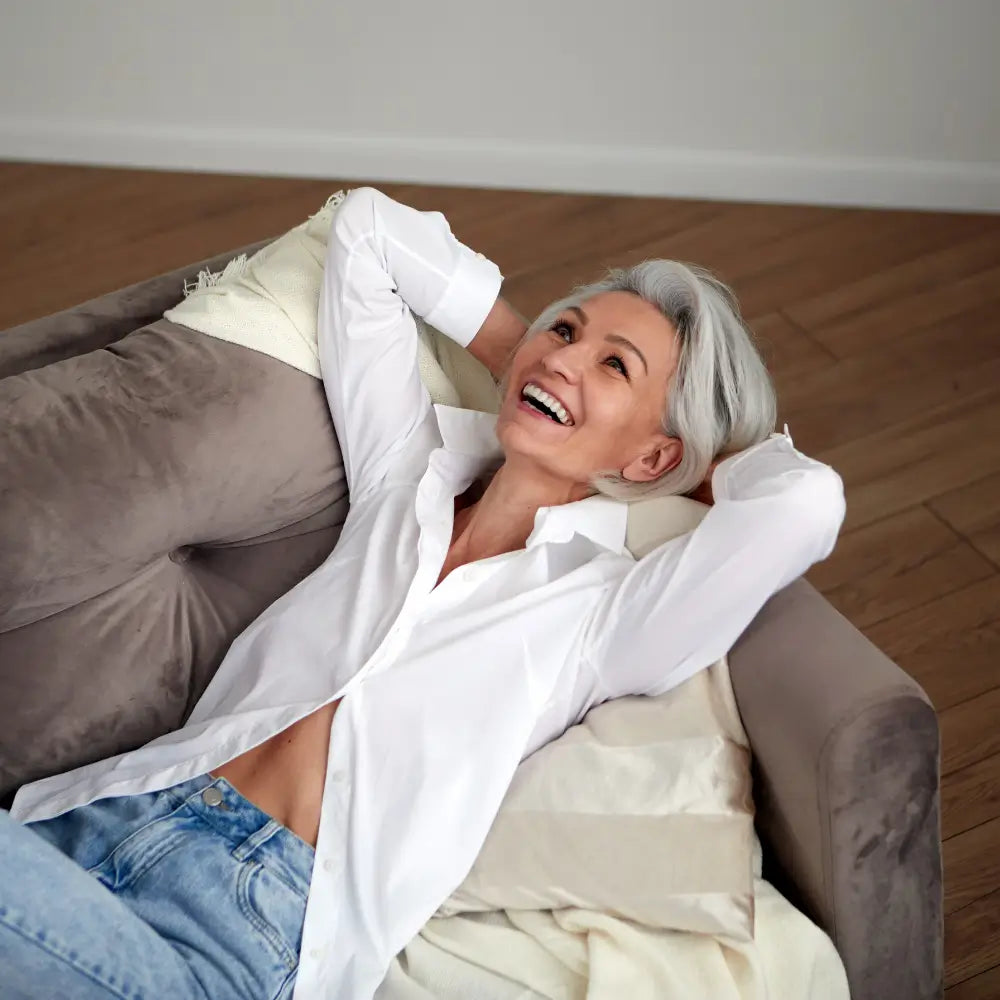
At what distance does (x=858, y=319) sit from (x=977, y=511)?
59cm

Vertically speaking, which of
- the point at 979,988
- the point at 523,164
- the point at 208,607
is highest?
the point at 208,607

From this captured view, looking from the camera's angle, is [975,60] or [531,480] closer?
[531,480]

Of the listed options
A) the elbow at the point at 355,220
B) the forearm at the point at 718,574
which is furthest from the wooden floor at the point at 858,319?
the elbow at the point at 355,220

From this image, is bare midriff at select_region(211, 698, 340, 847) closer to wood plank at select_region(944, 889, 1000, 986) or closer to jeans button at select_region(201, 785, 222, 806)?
jeans button at select_region(201, 785, 222, 806)

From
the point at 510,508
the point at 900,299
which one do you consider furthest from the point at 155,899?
the point at 900,299

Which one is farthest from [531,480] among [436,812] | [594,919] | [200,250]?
[200,250]

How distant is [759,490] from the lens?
141 centimetres

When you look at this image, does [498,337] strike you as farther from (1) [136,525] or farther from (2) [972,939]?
(2) [972,939]

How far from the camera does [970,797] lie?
77.4 inches

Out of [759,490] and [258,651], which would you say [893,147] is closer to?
[759,490]

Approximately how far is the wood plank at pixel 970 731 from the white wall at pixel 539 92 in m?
1.46

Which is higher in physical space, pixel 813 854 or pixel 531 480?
pixel 531 480

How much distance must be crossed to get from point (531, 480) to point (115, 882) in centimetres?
65

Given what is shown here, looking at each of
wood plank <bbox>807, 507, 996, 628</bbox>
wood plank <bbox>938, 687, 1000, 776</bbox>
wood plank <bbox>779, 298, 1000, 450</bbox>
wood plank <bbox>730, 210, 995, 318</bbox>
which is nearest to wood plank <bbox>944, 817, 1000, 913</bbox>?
wood plank <bbox>938, 687, 1000, 776</bbox>
